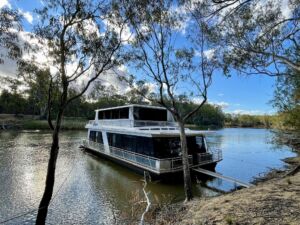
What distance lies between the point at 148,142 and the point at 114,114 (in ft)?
22.4

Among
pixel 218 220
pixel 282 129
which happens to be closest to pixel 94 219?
pixel 218 220

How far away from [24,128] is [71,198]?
181 feet

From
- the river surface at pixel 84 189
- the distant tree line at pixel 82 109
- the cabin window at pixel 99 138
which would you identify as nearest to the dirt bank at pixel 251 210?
the river surface at pixel 84 189

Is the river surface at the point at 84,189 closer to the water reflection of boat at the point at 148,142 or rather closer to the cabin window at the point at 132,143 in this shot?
the water reflection of boat at the point at 148,142

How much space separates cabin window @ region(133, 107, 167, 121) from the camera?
1792 cm

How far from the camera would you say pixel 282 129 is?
16.9m

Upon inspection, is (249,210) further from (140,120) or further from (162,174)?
(140,120)

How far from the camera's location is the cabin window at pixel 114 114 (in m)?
19.0

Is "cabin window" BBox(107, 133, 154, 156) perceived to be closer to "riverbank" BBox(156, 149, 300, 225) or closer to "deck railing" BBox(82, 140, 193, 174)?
"deck railing" BBox(82, 140, 193, 174)

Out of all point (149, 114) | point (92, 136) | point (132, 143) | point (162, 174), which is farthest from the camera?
point (92, 136)

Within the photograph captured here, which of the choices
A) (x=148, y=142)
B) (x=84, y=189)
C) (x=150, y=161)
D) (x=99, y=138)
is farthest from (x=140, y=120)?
(x=99, y=138)

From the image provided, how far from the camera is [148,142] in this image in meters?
15.1

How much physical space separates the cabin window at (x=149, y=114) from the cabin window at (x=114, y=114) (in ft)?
3.49

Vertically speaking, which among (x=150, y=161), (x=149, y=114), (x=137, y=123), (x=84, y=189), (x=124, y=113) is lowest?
(x=84, y=189)
